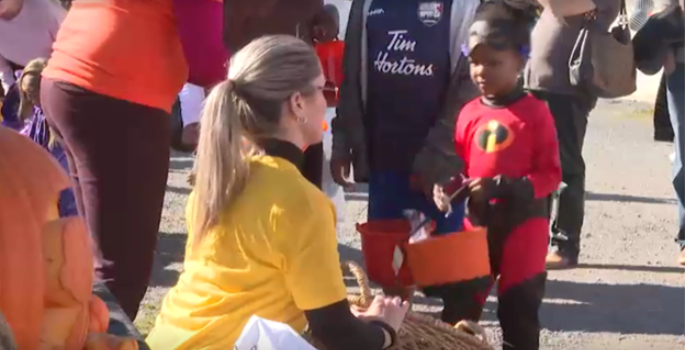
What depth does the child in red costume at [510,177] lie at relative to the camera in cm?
391

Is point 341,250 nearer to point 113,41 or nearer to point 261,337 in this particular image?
point 113,41

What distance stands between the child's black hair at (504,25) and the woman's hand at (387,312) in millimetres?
1423

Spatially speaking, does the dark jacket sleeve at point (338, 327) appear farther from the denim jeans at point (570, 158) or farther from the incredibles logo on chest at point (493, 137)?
the denim jeans at point (570, 158)

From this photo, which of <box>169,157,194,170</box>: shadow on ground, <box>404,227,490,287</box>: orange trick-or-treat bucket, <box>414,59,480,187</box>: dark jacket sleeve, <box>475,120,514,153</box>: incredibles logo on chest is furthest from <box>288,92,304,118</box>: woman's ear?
<box>169,157,194,170</box>: shadow on ground

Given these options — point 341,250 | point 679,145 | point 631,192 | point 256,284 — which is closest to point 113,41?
point 256,284

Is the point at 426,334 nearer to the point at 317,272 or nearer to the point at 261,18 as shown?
the point at 317,272

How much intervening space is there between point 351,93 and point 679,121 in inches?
107

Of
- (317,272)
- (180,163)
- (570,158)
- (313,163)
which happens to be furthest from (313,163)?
(180,163)

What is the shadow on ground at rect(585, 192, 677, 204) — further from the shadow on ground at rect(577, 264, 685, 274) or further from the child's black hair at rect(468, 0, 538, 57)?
the child's black hair at rect(468, 0, 538, 57)

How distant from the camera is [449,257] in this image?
12.4 feet

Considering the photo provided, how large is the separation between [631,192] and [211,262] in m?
6.31

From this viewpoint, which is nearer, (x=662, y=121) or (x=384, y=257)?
(x=384, y=257)

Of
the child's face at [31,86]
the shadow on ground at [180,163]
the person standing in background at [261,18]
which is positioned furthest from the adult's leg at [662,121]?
the person standing in background at [261,18]

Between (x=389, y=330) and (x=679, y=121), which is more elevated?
(x=389, y=330)
